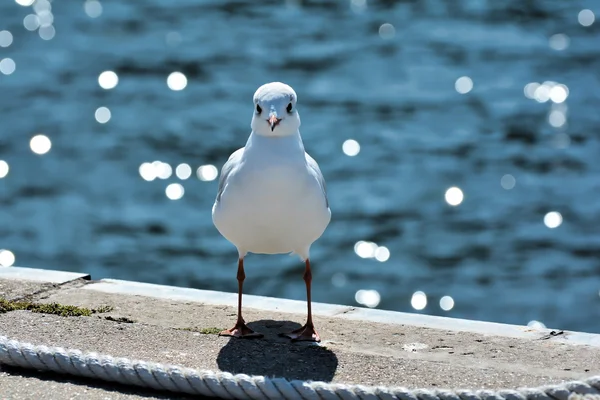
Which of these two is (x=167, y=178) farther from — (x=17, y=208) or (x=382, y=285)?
(x=382, y=285)

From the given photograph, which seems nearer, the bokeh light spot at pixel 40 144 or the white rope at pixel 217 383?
the white rope at pixel 217 383

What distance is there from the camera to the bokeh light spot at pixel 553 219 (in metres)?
11.0

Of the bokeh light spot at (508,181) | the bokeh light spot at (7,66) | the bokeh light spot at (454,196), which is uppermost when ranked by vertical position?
the bokeh light spot at (7,66)

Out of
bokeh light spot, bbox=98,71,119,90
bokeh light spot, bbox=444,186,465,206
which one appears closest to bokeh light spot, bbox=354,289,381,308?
bokeh light spot, bbox=444,186,465,206

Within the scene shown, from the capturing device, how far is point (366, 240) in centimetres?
1080

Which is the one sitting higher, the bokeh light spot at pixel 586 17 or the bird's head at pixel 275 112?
the bokeh light spot at pixel 586 17

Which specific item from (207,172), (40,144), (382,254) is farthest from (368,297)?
(40,144)

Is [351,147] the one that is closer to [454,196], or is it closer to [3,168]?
[454,196]

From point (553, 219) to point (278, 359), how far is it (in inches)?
267

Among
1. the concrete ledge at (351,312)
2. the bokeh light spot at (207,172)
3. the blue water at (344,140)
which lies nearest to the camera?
the concrete ledge at (351,312)

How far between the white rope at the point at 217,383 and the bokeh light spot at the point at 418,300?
547 centimetres

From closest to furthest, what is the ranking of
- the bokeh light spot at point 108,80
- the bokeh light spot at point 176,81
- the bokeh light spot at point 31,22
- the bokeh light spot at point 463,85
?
the bokeh light spot at point 463,85 < the bokeh light spot at point 176,81 < the bokeh light spot at point 108,80 < the bokeh light spot at point 31,22

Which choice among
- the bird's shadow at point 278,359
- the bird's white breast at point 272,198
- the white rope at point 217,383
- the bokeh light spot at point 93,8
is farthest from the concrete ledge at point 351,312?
the bokeh light spot at point 93,8

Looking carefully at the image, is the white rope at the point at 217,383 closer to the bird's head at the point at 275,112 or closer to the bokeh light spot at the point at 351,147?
the bird's head at the point at 275,112
